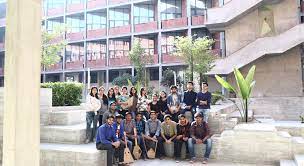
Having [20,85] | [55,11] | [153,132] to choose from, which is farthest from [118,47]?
[20,85]

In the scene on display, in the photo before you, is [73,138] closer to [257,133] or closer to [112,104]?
[112,104]

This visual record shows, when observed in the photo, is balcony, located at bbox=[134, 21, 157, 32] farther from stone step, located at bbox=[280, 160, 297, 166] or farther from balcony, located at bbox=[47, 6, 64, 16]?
stone step, located at bbox=[280, 160, 297, 166]

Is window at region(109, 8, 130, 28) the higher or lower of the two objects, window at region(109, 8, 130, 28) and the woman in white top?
the higher

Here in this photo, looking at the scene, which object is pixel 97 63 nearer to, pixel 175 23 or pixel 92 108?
pixel 175 23

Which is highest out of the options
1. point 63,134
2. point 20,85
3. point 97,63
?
point 97,63

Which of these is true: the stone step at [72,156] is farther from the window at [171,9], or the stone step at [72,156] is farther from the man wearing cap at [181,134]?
the window at [171,9]

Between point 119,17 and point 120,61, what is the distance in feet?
17.9

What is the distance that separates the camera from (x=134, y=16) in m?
30.2

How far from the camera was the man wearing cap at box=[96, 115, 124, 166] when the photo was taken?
6.79m

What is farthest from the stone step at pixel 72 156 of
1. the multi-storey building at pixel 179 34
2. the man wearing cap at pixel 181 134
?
the multi-storey building at pixel 179 34

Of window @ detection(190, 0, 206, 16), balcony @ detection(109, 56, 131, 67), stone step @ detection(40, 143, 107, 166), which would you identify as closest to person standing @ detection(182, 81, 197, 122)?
stone step @ detection(40, 143, 107, 166)

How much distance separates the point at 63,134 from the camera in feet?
26.4

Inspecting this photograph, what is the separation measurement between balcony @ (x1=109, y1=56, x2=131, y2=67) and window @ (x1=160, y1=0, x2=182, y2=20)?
573 centimetres

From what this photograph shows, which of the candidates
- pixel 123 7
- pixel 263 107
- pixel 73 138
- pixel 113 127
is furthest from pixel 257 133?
pixel 123 7
